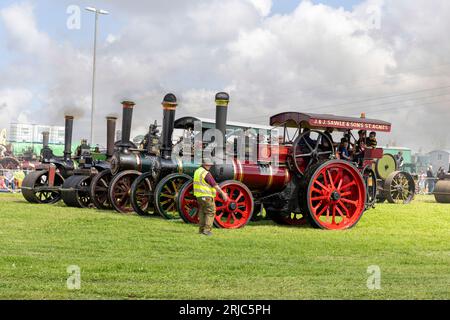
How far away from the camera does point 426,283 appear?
6203 millimetres

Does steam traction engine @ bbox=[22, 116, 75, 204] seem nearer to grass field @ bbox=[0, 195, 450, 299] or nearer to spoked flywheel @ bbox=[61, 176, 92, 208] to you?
spoked flywheel @ bbox=[61, 176, 92, 208]

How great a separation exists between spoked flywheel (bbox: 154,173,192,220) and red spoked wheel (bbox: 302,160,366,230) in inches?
102

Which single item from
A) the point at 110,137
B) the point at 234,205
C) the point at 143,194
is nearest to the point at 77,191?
the point at 110,137

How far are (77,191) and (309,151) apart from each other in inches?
275

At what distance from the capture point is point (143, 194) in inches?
546

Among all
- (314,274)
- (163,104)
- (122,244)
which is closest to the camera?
(314,274)

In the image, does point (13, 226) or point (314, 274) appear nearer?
point (314, 274)

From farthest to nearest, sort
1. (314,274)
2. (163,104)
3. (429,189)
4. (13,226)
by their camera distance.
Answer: (429,189) → (163,104) → (13,226) → (314,274)

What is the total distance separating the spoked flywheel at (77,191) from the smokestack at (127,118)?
220cm

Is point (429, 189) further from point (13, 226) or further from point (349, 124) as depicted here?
point (13, 226)

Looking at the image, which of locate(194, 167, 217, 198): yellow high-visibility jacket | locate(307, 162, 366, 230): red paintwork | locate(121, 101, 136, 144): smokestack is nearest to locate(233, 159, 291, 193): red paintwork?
locate(307, 162, 366, 230): red paintwork

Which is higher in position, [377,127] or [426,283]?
[377,127]
